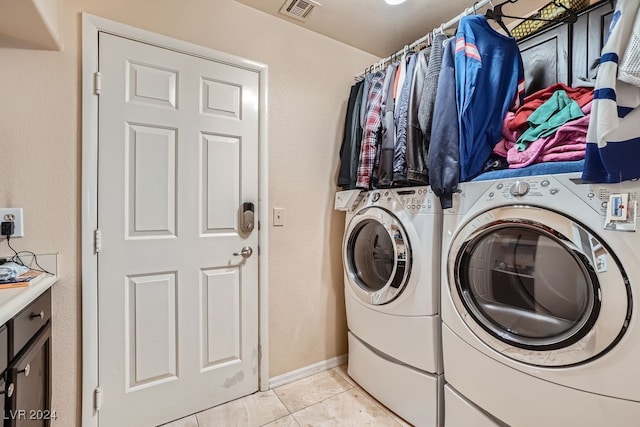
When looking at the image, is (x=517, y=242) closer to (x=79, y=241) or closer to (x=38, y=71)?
(x=79, y=241)

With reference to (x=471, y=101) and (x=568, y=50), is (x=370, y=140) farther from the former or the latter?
(x=568, y=50)

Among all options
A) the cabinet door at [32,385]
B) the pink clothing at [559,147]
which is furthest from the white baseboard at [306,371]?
the pink clothing at [559,147]

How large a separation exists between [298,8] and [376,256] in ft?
4.94

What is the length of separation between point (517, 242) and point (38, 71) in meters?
2.06

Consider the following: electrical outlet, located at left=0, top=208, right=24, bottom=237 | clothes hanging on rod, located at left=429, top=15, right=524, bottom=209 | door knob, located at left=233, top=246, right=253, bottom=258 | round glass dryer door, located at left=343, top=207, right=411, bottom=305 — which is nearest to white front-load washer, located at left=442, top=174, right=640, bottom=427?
clothes hanging on rod, located at left=429, top=15, right=524, bottom=209

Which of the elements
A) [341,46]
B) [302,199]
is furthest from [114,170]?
[341,46]

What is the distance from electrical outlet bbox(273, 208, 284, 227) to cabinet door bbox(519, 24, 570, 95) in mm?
1446

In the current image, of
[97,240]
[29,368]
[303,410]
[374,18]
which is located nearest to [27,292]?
[29,368]

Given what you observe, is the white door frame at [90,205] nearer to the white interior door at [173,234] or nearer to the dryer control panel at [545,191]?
the white interior door at [173,234]

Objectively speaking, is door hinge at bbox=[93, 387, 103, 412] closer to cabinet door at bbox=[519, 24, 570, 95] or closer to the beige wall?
the beige wall

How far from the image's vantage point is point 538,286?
1056 millimetres

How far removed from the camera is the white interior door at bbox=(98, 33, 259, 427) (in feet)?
4.49

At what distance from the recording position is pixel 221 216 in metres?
1.62

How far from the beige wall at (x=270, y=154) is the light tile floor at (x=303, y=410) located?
17 centimetres
